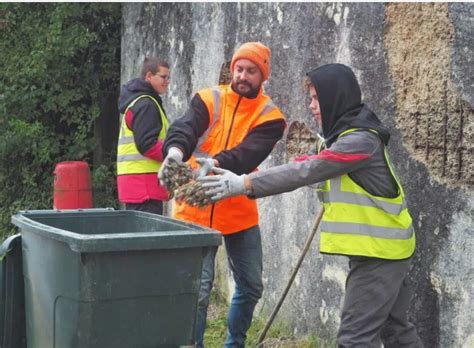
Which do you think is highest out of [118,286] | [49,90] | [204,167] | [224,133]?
[49,90]

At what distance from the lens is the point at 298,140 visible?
17.7 ft

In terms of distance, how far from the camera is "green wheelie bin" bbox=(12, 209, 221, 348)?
10.6 ft

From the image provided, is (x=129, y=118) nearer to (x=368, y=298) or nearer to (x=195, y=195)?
(x=195, y=195)

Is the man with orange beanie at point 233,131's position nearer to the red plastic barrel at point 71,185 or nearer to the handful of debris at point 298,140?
the handful of debris at point 298,140

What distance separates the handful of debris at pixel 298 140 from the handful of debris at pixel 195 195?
163 cm

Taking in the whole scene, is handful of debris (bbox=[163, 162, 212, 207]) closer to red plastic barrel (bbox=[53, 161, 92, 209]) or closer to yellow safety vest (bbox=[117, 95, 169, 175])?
yellow safety vest (bbox=[117, 95, 169, 175])

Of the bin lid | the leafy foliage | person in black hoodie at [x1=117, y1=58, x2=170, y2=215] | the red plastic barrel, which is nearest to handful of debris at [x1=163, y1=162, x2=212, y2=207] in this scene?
the bin lid

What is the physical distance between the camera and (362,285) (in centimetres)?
364

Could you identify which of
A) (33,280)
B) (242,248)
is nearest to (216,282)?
(242,248)

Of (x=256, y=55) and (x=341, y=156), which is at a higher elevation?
(x=256, y=55)

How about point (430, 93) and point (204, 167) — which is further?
point (430, 93)

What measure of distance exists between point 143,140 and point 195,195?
1.76 metres

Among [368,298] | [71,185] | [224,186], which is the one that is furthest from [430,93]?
[71,185]

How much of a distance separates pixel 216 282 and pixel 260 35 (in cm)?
200
